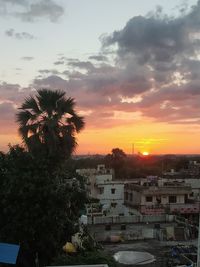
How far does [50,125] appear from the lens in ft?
59.2

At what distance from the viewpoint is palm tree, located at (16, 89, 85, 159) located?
17906 millimetres

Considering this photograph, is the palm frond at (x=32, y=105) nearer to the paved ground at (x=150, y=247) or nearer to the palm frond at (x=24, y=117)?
the palm frond at (x=24, y=117)

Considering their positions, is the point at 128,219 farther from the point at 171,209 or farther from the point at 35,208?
the point at 35,208

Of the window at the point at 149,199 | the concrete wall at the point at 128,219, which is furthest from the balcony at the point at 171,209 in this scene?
the concrete wall at the point at 128,219

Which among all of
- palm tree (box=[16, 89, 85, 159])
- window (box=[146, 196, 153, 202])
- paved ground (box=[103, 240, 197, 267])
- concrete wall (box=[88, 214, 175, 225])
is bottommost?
paved ground (box=[103, 240, 197, 267])

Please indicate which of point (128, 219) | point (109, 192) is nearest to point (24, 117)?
point (128, 219)

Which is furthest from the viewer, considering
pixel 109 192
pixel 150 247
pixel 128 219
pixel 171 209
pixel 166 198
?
pixel 109 192

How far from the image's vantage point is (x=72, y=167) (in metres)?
19.2

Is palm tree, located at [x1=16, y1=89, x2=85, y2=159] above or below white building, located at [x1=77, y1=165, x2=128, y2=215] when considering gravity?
above

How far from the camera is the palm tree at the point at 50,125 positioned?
17906mm

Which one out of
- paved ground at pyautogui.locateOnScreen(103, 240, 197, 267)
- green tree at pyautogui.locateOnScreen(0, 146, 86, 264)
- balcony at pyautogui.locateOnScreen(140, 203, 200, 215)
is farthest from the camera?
balcony at pyautogui.locateOnScreen(140, 203, 200, 215)

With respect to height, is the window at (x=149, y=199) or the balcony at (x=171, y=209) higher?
the window at (x=149, y=199)

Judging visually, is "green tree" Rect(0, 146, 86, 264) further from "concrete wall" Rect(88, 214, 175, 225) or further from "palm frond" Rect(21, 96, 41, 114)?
"concrete wall" Rect(88, 214, 175, 225)

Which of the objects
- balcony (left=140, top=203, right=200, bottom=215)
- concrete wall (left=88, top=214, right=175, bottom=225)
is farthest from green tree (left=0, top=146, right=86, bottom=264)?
balcony (left=140, top=203, right=200, bottom=215)
